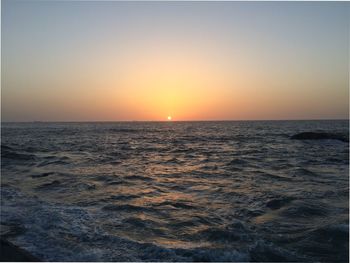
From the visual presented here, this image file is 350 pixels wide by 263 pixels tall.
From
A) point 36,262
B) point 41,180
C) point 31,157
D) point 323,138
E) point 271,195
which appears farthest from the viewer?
point 323,138

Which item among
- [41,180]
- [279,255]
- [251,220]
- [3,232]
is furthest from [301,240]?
[41,180]

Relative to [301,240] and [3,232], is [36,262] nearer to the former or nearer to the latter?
[3,232]

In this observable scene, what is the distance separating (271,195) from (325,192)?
7.71 feet

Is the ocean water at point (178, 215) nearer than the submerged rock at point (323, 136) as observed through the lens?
Yes

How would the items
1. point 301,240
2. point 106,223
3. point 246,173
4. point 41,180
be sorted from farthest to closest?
1. point 246,173
2. point 41,180
3. point 106,223
4. point 301,240

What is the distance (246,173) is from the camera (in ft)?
58.4

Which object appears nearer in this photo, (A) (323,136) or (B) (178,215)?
(B) (178,215)

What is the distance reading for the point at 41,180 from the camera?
15820mm

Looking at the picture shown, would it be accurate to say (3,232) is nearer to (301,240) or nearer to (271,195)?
(301,240)

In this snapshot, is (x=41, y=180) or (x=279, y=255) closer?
(x=279, y=255)

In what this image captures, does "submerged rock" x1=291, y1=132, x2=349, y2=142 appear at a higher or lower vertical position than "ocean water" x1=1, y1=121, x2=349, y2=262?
higher

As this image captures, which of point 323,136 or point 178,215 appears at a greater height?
point 323,136

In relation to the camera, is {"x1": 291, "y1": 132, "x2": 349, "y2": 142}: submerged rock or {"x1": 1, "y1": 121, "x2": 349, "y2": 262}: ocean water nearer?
{"x1": 1, "y1": 121, "x2": 349, "y2": 262}: ocean water

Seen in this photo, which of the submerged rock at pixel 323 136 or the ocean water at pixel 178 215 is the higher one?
the submerged rock at pixel 323 136
